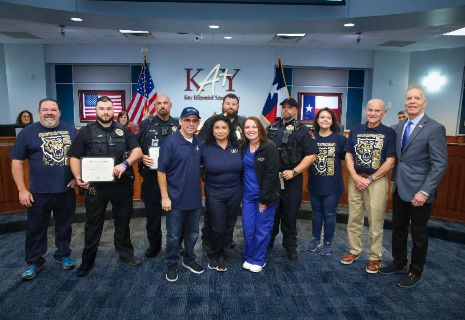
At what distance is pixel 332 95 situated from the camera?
10.2 m

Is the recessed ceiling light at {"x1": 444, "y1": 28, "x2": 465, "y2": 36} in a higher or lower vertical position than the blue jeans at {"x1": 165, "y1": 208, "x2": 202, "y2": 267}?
higher

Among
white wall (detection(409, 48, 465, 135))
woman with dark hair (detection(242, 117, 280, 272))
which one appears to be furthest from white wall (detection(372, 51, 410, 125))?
woman with dark hair (detection(242, 117, 280, 272))

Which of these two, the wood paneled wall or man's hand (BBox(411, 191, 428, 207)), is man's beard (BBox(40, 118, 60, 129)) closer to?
the wood paneled wall

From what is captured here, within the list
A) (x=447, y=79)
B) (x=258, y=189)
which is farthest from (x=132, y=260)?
(x=447, y=79)

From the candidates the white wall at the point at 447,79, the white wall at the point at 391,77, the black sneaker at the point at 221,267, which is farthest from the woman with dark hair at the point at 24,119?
the white wall at the point at 447,79

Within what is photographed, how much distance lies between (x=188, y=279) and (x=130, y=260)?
0.65 meters

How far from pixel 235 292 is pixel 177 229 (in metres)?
0.70

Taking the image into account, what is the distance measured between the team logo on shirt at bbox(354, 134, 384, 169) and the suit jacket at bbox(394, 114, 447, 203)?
174mm

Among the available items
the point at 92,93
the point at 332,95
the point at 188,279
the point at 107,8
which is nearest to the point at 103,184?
the point at 188,279

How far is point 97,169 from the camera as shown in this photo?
2785 millimetres

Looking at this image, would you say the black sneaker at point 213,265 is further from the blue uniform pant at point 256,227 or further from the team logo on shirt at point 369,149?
the team logo on shirt at point 369,149

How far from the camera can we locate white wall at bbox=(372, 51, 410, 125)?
9.73 m

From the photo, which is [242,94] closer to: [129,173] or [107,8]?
[107,8]

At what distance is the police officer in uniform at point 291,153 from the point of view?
125 inches
